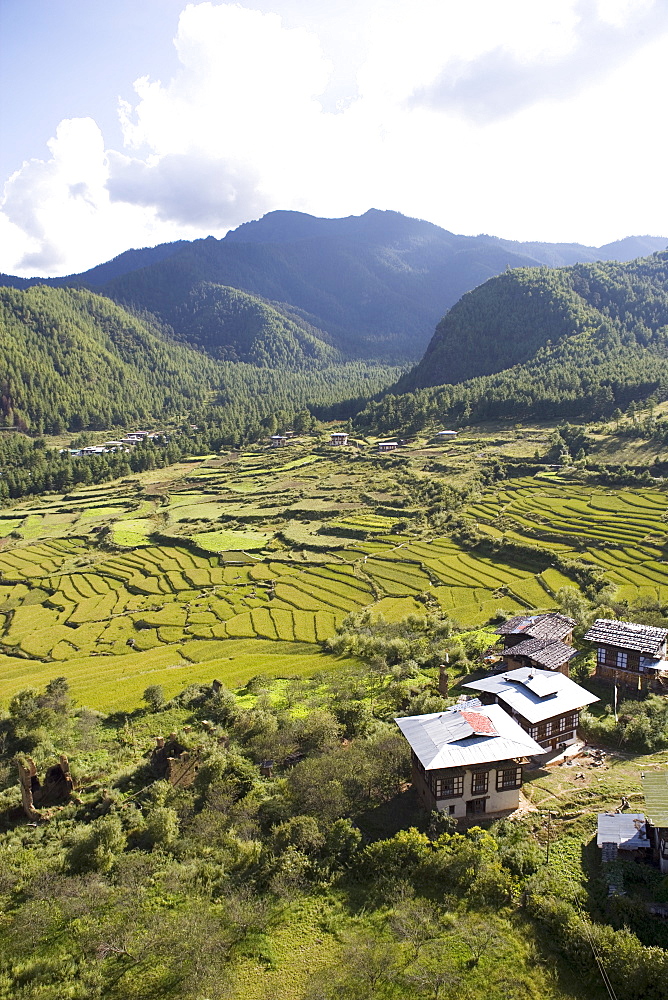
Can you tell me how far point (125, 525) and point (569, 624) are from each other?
264ft

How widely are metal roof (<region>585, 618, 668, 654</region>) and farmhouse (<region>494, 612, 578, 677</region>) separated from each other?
196 cm

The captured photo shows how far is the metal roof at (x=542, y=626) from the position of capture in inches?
1591

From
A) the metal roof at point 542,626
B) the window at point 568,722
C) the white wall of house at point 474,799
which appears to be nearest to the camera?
the white wall of house at point 474,799

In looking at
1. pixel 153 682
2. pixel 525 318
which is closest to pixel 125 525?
pixel 153 682

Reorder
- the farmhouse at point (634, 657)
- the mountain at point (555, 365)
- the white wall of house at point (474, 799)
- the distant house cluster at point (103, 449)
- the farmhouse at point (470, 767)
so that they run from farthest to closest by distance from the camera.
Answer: the distant house cluster at point (103, 449) < the mountain at point (555, 365) < the farmhouse at point (634, 657) < the white wall of house at point (474, 799) < the farmhouse at point (470, 767)

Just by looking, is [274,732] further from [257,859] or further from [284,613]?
[284,613]

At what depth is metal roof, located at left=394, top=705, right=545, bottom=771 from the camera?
2658cm

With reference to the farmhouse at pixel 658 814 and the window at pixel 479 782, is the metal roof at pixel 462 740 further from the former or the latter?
the farmhouse at pixel 658 814

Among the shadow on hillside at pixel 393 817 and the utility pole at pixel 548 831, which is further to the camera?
the shadow on hillside at pixel 393 817

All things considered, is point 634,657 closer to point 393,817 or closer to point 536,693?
point 536,693

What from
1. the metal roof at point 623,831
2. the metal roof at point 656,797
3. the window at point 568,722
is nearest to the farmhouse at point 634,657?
the window at point 568,722

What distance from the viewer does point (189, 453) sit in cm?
17175

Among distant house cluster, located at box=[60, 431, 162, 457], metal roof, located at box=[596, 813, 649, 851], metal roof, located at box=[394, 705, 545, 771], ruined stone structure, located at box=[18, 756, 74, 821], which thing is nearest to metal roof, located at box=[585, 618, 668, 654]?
metal roof, located at box=[394, 705, 545, 771]

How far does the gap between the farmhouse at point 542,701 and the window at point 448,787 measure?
227 inches
